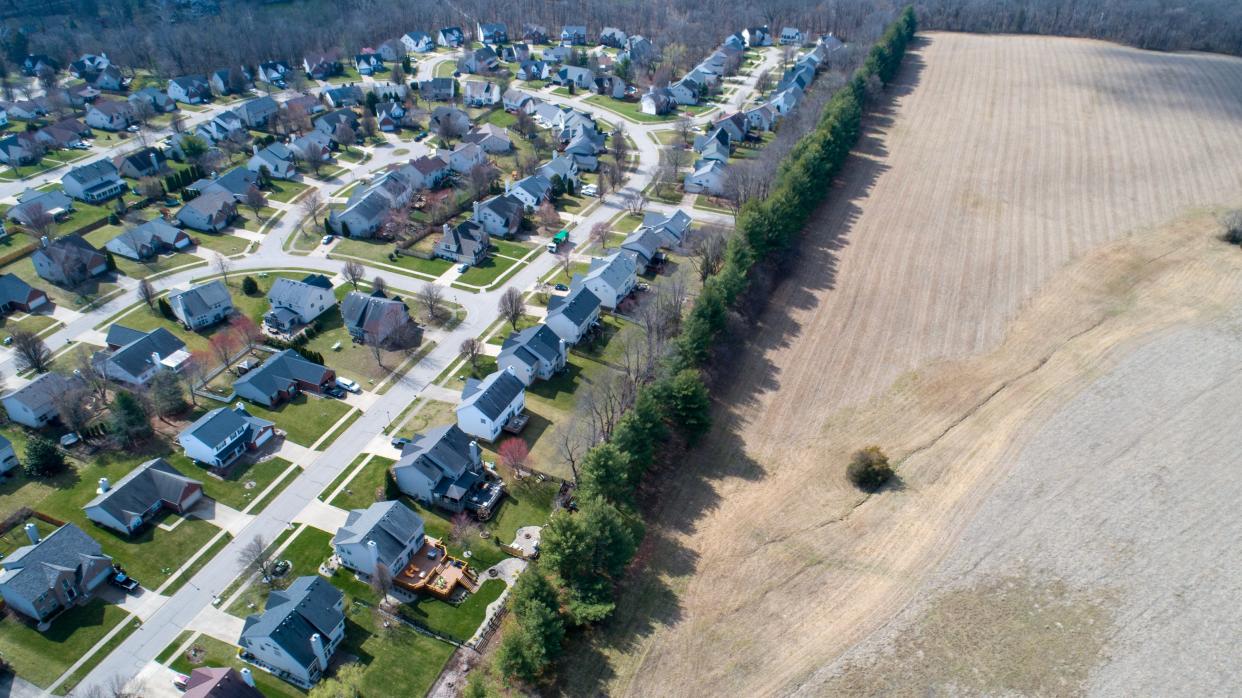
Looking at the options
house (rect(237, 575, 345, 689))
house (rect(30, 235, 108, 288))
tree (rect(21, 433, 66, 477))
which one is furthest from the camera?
house (rect(30, 235, 108, 288))

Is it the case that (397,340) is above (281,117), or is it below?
below

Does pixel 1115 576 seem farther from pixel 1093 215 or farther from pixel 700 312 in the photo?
pixel 1093 215

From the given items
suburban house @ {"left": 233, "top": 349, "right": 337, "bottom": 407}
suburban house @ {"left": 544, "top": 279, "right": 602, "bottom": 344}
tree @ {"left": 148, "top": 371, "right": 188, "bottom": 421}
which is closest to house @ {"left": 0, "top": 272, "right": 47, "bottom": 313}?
tree @ {"left": 148, "top": 371, "right": 188, "bottom": 421}

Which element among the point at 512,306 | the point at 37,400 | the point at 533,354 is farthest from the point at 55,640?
the point at 512,306

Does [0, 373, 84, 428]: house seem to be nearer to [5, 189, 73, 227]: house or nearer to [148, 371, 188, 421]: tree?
[148, 371, 188, 421]: tree

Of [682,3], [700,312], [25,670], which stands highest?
[682,3]

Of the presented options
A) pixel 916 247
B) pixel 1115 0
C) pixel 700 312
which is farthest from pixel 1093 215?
pixel 1115 0

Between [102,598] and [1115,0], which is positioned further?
[1115,0]
